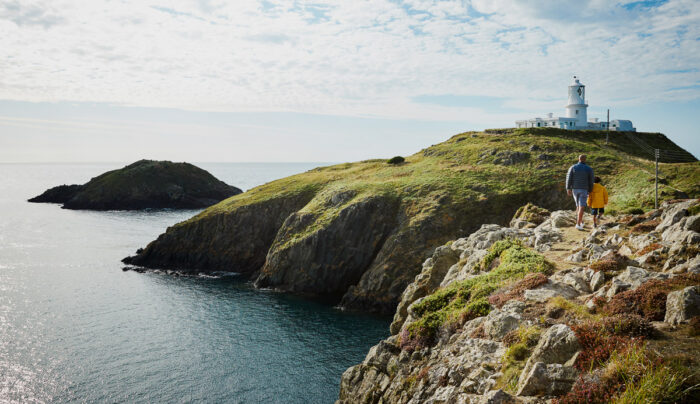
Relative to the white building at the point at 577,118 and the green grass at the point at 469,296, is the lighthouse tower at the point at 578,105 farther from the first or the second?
the green grass at the point at 469,296

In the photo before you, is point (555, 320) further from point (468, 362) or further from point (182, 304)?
point (182, 304)

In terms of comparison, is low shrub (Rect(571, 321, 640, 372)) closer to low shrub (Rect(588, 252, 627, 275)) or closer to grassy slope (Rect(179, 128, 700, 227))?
low shrub (Rect(588, 252, 627, 275))

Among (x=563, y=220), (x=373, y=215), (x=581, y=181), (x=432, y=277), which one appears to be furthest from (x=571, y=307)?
(x=373, y=215)

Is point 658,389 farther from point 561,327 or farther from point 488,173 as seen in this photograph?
point 488,173

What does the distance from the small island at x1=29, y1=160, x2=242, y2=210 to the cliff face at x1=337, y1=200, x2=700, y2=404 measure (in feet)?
558

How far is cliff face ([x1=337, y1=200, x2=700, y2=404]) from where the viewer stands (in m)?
12.2

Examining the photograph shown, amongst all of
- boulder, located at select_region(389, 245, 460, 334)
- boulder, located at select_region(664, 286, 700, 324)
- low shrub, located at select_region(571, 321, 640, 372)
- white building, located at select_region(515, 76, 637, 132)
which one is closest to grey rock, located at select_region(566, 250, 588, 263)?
boulder, located at select_region(664, 286, 700, 324)

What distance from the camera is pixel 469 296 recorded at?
23.3m

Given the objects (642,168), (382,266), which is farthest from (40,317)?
(642,168)

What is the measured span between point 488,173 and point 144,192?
15506 centimetres

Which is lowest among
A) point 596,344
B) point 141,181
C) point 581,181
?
point 596,344

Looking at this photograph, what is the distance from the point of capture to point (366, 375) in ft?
76.7

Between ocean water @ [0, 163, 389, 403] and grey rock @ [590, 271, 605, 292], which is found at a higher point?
grey rock @ [590, 271, 605, 292]

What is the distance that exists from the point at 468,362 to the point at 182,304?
5553cm
